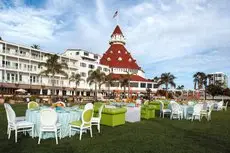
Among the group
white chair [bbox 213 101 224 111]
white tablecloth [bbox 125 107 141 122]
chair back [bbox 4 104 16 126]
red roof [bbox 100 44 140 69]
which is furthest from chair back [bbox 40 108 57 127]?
red roof [bbox 100 44 140 69]

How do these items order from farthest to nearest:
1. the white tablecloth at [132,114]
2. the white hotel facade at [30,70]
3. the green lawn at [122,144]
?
the white hotel facade at [30,70], the white tablecloth at [132,114], the green lawn at [122,144]

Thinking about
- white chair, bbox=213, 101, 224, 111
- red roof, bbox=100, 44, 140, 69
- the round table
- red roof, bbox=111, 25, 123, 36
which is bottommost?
white chair, bbox=213, 101, 224, 111

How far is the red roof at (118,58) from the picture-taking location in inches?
2854

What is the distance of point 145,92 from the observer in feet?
225

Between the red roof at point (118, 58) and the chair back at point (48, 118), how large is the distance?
6450 cm

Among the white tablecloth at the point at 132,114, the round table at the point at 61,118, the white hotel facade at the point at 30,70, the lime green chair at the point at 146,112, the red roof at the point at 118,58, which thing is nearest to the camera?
the round table at the point at 61,118

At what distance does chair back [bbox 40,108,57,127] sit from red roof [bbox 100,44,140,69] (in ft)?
212

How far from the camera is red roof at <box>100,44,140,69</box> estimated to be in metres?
72.5

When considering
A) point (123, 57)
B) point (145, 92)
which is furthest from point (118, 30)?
Result: point (145, 92)

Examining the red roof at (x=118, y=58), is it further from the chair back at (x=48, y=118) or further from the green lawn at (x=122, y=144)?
the chair back at (x=48, y=118)

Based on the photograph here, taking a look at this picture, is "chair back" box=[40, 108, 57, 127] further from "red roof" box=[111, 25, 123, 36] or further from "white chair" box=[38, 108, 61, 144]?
"red roof" box=[111, 25, 123, 36]

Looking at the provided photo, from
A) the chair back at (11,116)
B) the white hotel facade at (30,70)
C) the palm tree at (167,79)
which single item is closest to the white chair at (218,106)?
the chair back at (11,116)

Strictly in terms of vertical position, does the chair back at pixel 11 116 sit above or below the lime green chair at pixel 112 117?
above

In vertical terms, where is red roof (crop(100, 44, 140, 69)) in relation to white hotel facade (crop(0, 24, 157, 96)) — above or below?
above
